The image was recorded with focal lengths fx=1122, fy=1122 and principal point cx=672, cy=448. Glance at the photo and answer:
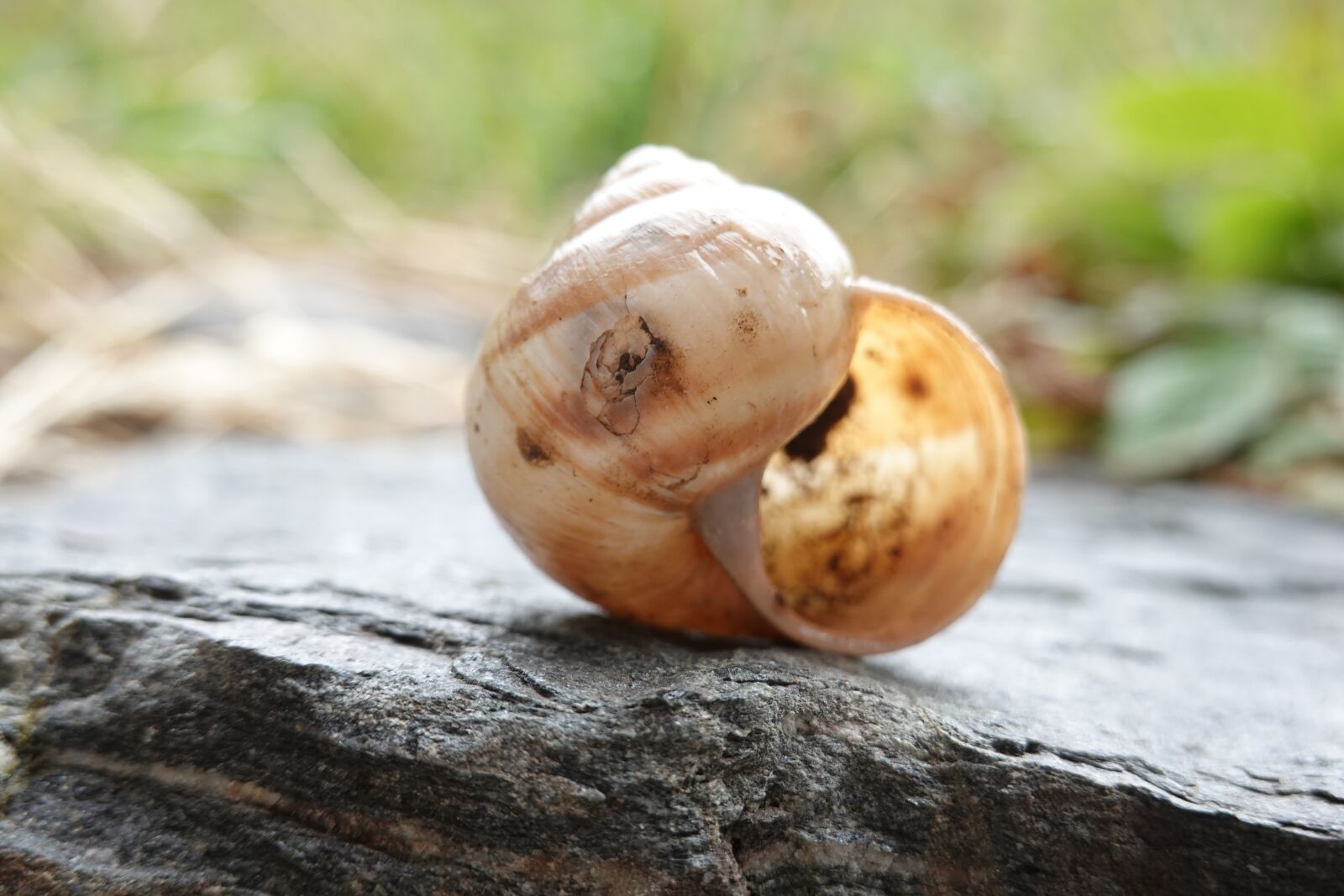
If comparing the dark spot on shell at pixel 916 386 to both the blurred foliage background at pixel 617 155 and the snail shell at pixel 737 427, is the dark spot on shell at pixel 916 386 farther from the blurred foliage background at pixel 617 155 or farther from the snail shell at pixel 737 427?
the blurred foliage background at pixel 617 155

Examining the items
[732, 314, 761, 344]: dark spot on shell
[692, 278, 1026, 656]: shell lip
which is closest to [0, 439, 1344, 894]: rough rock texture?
[692, 278, 1026, 656]: shell lip

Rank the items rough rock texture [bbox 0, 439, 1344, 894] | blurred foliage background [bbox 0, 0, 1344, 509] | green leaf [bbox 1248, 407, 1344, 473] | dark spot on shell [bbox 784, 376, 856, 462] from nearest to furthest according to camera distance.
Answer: rough rock texture [bbox 0, 439, 1344, 894] → dark spot on shell [bbox 784, 376, 856, 462] → green leaf [bbox 1248, 407, 1344, 473] → blurred foliage background [bbox 0, 0, 1344, 509]

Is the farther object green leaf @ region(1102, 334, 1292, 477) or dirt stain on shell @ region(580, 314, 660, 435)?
green leaf @ region(1102, 334, 1292, 477)

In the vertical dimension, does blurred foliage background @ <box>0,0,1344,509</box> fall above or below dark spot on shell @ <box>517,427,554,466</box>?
above

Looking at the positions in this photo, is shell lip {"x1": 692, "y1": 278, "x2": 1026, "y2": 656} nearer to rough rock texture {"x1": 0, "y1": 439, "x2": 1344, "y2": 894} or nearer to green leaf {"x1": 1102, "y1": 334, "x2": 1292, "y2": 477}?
rough rock texture {"x1": 0, "y1": 439, "x2": 1344, "y2": 894}

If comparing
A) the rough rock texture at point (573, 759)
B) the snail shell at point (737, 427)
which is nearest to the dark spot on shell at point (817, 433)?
the snail shell at point (737, 427)

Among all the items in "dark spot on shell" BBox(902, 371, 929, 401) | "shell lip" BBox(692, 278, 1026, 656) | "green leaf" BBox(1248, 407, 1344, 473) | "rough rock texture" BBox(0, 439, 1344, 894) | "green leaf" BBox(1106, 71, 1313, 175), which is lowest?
"rough rock texture" BBox(0, 439, 1344, 894)
